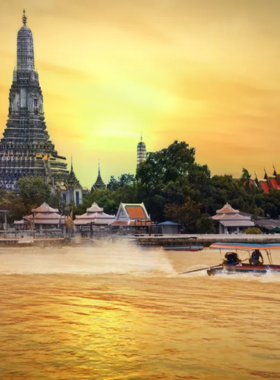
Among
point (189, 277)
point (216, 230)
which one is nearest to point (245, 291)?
point (189, 277)

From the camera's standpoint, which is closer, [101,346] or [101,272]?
[101,346]

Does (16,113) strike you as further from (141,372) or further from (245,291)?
(141,372)

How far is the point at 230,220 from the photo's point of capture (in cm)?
6178

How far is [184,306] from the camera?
18156mm

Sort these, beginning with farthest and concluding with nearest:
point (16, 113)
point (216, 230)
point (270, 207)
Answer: point (16, 113) → point (270, 207) → point (216, 230)

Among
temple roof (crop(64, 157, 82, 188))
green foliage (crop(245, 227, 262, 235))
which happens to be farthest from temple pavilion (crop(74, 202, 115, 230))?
temple roof (crop(64, 157, 82, 188))

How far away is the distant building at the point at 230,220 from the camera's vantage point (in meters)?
61.8

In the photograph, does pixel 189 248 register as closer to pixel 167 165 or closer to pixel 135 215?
pixel 135 215

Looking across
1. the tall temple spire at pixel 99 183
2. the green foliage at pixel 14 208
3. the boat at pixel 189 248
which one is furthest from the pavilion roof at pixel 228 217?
the tall temple spire at pixel 99 183

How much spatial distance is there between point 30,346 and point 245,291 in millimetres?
9560

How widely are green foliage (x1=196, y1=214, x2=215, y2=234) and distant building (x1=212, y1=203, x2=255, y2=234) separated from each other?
0.57 meters

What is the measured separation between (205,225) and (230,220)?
278 cm

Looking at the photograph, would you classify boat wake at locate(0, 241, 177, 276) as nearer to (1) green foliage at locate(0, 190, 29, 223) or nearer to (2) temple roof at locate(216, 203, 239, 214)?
(2) temple roof at locate(216, 203, 239, 214)

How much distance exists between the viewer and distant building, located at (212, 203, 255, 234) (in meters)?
61.8
